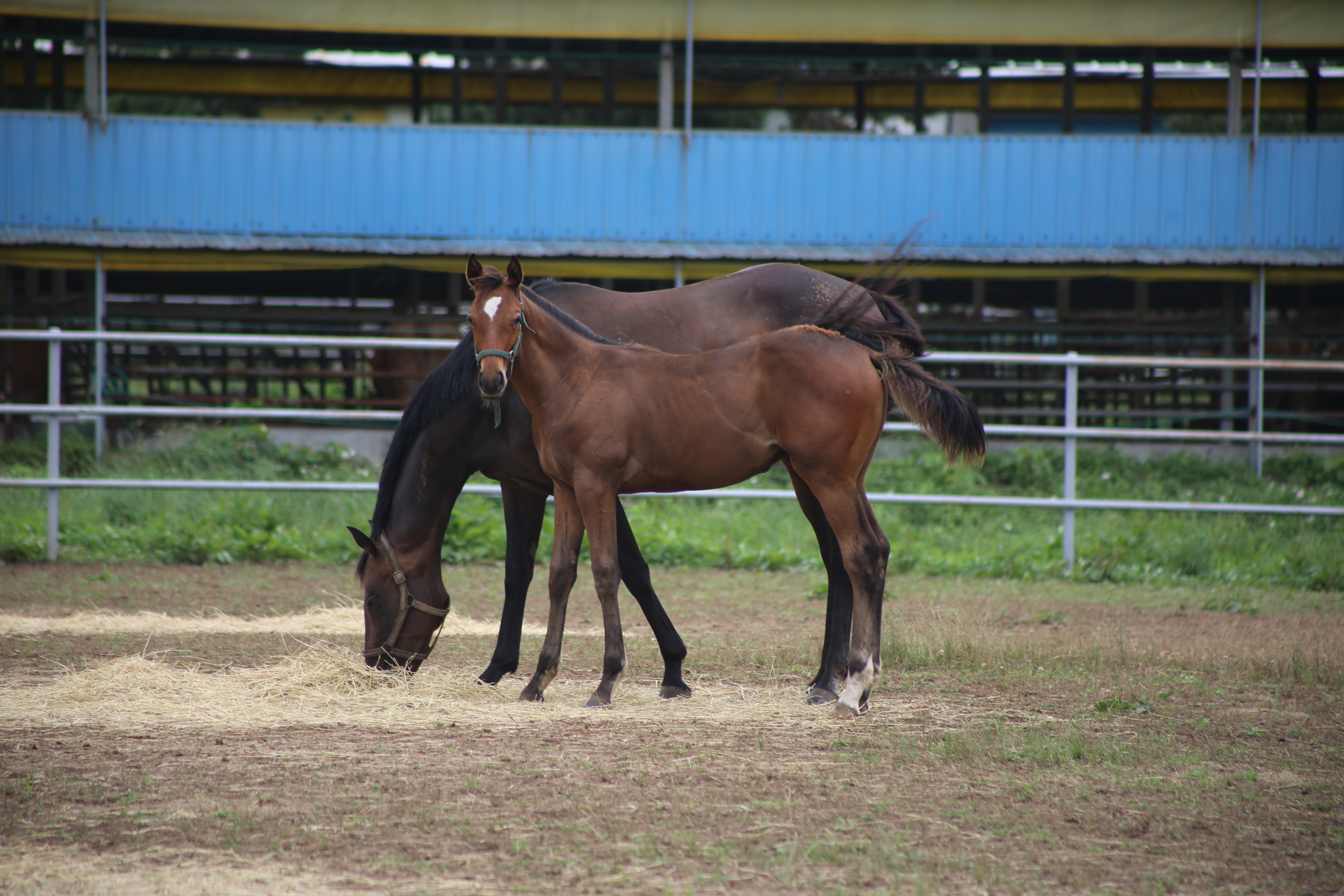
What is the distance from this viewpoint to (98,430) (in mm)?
12312

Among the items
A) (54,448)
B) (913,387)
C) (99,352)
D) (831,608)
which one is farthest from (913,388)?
(99,352)

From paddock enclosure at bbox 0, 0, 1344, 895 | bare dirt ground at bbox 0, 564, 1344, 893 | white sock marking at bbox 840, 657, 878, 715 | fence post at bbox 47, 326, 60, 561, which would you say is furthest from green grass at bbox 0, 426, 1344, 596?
white sock marking at bbox 840, 657, 878, 715

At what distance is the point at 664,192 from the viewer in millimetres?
14297

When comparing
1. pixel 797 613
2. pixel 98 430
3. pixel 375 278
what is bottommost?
pixel 797 613

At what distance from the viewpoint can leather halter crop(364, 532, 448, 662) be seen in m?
5.42

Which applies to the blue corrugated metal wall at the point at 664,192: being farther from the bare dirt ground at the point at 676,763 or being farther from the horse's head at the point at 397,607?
the horse's head at the point at 397,607

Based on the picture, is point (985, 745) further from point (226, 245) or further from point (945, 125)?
point (945, 125)

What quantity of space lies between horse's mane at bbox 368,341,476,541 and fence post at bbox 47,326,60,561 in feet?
15.2

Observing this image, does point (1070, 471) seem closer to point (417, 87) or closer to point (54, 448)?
point (54, 448)

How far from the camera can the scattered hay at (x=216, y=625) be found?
21.2 feet

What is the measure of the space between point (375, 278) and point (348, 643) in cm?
1234

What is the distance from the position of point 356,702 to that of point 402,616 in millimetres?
568

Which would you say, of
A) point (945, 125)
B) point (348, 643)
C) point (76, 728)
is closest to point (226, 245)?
point (348, 643)

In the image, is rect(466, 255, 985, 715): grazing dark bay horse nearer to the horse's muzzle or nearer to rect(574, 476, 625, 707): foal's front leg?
rect(574, 476, 625, 707): foal's front leg
